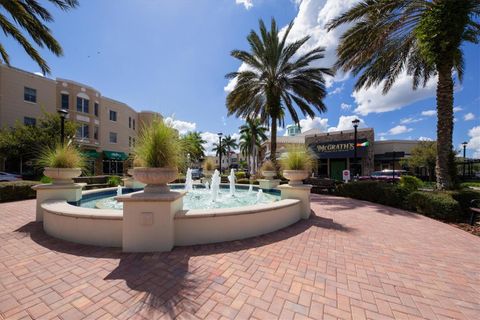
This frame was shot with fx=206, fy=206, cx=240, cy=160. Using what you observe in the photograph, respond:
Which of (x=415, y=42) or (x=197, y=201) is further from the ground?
(x=415, y=42)

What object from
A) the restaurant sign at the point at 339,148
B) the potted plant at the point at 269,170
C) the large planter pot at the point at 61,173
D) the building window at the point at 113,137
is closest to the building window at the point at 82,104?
the building window at the point at 113,137

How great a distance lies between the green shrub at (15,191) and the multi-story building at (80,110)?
255 inches

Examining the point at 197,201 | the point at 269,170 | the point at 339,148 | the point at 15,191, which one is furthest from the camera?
the point at 339,148

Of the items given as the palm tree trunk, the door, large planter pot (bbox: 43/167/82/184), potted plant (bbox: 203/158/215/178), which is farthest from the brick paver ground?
the door

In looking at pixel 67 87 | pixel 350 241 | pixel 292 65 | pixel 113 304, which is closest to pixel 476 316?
pixel 350 241

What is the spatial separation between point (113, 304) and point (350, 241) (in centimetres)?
474

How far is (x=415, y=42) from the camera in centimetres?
1022

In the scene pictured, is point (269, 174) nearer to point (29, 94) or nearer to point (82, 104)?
point (82, 104)

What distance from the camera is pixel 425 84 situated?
486 inches

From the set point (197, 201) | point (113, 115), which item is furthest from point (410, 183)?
point (113, 115)

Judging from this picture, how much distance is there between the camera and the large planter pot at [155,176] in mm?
4004

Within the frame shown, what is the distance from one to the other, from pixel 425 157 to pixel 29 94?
139ft

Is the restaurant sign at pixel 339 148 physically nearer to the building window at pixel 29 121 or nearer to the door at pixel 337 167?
the door at pixel 337 167

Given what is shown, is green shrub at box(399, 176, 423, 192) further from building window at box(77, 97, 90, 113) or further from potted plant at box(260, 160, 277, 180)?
building window at box(77, 97, 90, 113)
